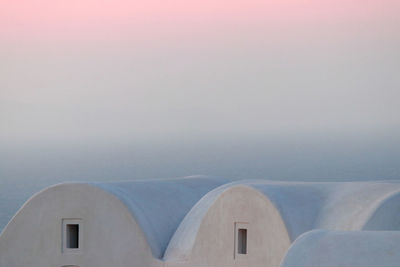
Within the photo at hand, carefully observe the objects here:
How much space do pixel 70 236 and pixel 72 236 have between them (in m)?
0.07

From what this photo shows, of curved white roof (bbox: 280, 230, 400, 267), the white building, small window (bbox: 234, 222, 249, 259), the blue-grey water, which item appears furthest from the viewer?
the blue-grey water

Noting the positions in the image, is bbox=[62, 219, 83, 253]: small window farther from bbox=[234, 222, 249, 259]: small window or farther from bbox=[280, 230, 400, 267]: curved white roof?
bbox=[280, 230, 400, 267]: curved white roof

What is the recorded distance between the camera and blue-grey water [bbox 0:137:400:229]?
87438 millimetres

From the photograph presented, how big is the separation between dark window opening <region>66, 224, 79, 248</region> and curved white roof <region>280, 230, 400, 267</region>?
37.3 feet

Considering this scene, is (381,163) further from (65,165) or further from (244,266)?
(244,266)

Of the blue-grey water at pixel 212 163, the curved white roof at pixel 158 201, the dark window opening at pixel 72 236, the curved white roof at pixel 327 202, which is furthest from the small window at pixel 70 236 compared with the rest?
the blue-grey water at pixel 212 163

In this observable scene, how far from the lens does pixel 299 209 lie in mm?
21328

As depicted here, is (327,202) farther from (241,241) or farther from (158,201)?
(158,201)

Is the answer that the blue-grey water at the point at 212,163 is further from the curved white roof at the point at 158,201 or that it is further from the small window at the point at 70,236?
the small window at the point at 70,236

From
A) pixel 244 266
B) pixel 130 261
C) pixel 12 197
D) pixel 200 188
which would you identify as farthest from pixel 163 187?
pixel 12 197

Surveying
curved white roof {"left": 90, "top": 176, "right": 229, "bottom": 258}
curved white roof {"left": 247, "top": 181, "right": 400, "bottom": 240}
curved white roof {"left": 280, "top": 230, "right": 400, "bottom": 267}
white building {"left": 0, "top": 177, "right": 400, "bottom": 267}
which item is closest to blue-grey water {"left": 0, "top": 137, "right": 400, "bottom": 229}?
curved white roof {"left": 90, "top": 176, "right": 229, "bottom": 258}

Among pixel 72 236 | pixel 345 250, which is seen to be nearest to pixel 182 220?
pixel 72 236

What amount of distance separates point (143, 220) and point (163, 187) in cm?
235

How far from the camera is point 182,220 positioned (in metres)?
25.5
